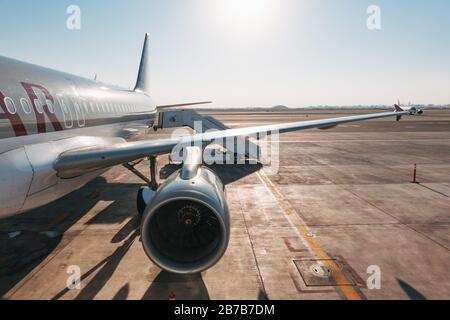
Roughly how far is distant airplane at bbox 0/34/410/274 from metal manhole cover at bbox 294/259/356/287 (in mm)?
2297

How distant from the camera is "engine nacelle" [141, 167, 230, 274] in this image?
5.27 meters

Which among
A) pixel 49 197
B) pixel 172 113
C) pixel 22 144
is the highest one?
pixel 172 113

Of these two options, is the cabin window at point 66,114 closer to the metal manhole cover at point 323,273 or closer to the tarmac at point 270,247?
the tarmac at point 270,247

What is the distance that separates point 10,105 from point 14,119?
304 millimetres

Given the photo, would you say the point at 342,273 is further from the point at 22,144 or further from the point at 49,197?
the point at 22,144

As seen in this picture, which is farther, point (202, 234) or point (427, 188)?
point (427, 188)

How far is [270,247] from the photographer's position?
787 centimetres

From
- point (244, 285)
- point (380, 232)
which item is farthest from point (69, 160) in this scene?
point (380, 232)

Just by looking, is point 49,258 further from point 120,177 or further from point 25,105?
point 120,177

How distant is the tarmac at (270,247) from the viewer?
6.04 meters
